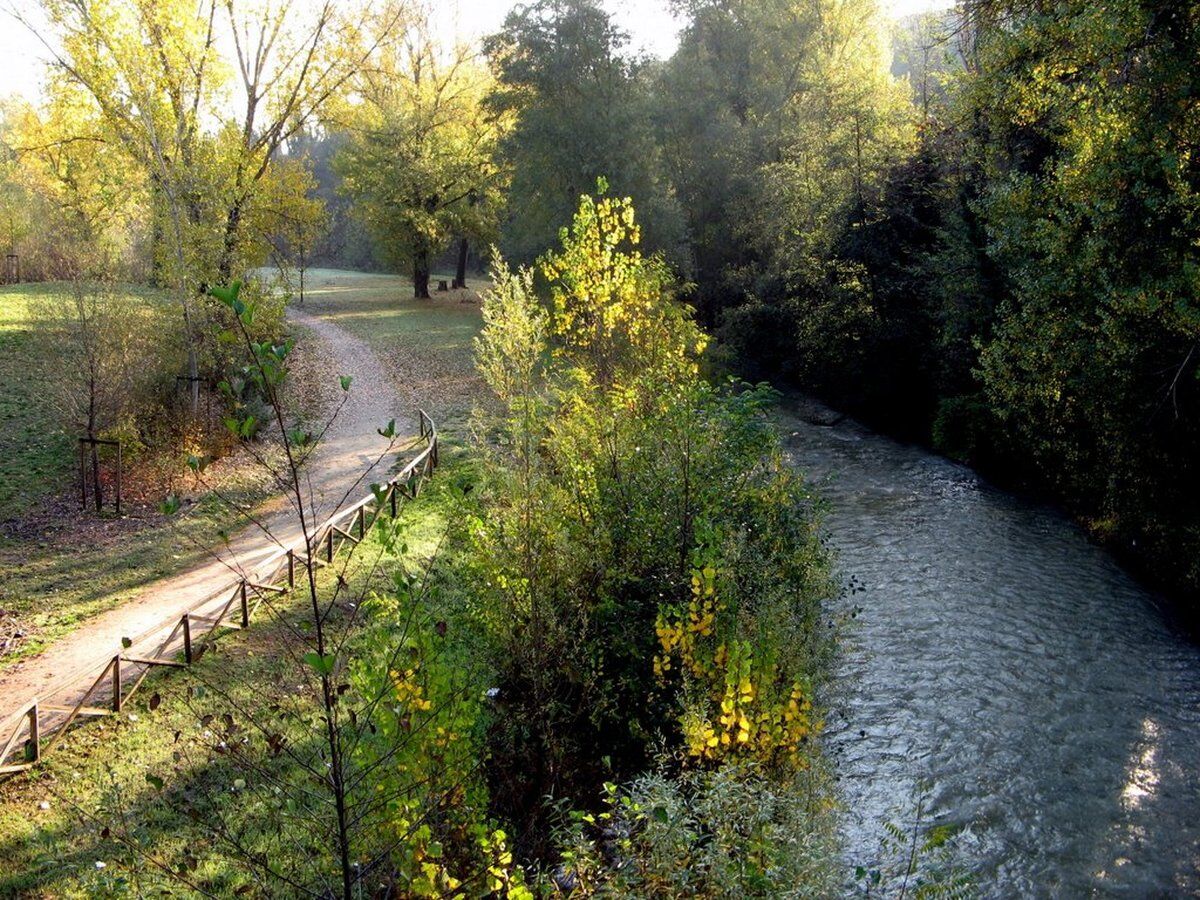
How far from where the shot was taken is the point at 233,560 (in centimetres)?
1599

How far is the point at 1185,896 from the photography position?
29.5 ft

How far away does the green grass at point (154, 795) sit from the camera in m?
7.97

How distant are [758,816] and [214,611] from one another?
1008cm

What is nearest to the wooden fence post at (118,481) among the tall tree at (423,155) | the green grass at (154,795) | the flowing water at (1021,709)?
the green grass at (154,795)

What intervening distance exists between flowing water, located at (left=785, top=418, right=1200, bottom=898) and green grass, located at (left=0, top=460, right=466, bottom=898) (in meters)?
6.77

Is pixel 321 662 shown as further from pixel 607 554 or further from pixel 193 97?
pixel 193 97

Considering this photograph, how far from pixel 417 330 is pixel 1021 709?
31.5 metres

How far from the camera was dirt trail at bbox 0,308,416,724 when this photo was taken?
1154cm

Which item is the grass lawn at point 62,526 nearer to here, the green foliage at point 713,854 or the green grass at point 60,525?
the green grass at point 60,525

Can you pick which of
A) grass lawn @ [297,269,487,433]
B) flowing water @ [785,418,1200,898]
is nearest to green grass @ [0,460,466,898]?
flowing water @ [785,418,1200,898]

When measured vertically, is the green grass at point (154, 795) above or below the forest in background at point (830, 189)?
below

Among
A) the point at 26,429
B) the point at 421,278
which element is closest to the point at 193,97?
the point at 26,429

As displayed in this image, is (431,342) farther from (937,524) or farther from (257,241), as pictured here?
(937,524)

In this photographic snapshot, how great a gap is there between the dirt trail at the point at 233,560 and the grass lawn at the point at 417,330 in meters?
1.22
